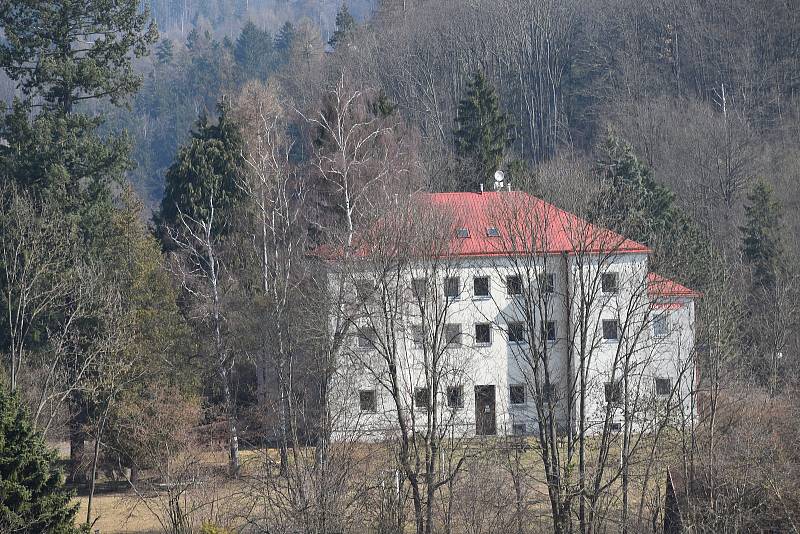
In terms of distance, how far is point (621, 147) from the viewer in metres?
47.1

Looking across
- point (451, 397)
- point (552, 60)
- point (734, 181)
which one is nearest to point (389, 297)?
point (451, 397)

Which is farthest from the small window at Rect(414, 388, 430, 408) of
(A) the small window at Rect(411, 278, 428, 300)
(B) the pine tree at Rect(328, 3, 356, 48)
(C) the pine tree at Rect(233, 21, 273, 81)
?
(C) the pine tree at Rect(233, 21, 273, 81)

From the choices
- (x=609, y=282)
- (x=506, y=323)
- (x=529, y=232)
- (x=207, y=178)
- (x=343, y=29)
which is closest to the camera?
(x=529, y=232)

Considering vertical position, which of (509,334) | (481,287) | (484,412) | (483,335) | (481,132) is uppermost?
(481,132)

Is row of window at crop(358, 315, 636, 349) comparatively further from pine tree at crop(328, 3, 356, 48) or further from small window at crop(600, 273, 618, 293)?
pine tree at crop(328, 3, 356, 48)

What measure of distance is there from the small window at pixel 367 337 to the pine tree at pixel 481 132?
14861 millimetres

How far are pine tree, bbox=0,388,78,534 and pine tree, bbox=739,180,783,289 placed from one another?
3054 cm

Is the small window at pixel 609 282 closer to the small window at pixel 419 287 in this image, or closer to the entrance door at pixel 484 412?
the small window at pixel 419 287

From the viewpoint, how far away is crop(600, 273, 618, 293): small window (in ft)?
87.4

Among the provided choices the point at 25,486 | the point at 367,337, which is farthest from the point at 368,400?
the point at 25,486

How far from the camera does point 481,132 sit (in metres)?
49.8

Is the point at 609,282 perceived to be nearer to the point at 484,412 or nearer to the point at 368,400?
the point at 484,412

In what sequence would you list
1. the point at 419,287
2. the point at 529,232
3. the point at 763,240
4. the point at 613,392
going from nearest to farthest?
the point at 613,392
the point at 529,232
the point at 419,287
the point at 763,240

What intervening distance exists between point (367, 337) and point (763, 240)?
72.9ft
